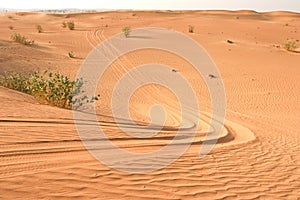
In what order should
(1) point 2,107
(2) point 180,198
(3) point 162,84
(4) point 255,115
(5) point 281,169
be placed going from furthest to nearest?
(3) point 162,84 → (4) point 255,115 → (1) point 2,107 → (5) point 281,169 → (2) point 180,198

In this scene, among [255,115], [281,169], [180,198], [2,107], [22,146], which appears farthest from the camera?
[255,115]

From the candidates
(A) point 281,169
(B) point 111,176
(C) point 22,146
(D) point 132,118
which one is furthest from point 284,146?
(C) point 22,146

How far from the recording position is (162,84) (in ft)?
44.5

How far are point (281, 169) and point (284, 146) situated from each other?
5.76 feet

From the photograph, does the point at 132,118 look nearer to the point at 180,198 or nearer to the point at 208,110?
the point at 208,110

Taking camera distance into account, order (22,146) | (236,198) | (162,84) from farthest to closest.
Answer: (162,84)
(22,146)
(236,198)

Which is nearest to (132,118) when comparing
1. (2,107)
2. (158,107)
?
(158,107)

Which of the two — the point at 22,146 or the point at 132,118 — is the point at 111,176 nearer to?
the point at 22,146

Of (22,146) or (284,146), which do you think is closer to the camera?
(22,146)

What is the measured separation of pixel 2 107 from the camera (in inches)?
255

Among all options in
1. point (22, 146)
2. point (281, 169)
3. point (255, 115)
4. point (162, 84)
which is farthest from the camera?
point (162, 84)

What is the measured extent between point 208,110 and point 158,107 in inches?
67.7

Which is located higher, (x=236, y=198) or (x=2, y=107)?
(x=2, y=107)

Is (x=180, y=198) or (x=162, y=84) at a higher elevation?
(x=162, y=84)
